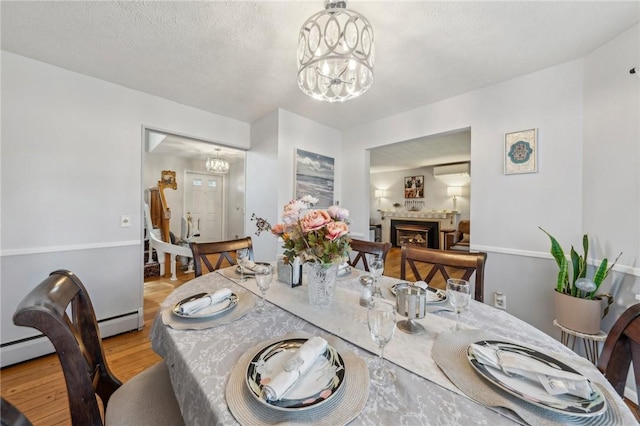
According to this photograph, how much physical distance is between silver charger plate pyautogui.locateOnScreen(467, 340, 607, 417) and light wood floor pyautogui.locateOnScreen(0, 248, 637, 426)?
159 cm

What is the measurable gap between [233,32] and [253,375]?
187 centimetres

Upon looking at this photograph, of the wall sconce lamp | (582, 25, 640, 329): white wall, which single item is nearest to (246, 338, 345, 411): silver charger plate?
(582, 25, 640, 329): white wall

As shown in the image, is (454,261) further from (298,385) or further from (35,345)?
(35,345)

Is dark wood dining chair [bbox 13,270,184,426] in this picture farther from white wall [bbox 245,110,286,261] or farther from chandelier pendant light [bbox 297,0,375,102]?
white wall [bbox 245,110,286,261]

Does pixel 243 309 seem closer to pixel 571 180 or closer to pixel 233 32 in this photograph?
pixel 233 32

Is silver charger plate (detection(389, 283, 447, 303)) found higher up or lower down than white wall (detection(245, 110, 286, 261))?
lower down

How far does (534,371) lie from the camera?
0.57m

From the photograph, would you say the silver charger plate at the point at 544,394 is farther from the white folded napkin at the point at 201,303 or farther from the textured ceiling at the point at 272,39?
the textured ceiling at the point at 272,39

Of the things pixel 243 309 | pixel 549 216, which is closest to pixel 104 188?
pixel 243 309

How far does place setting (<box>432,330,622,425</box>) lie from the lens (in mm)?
485

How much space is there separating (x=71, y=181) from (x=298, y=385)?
257cm

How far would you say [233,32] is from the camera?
1502 mm

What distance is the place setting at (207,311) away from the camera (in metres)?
0.86

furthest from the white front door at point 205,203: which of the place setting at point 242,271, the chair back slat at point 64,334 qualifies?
the chair back slat at point 64,334
